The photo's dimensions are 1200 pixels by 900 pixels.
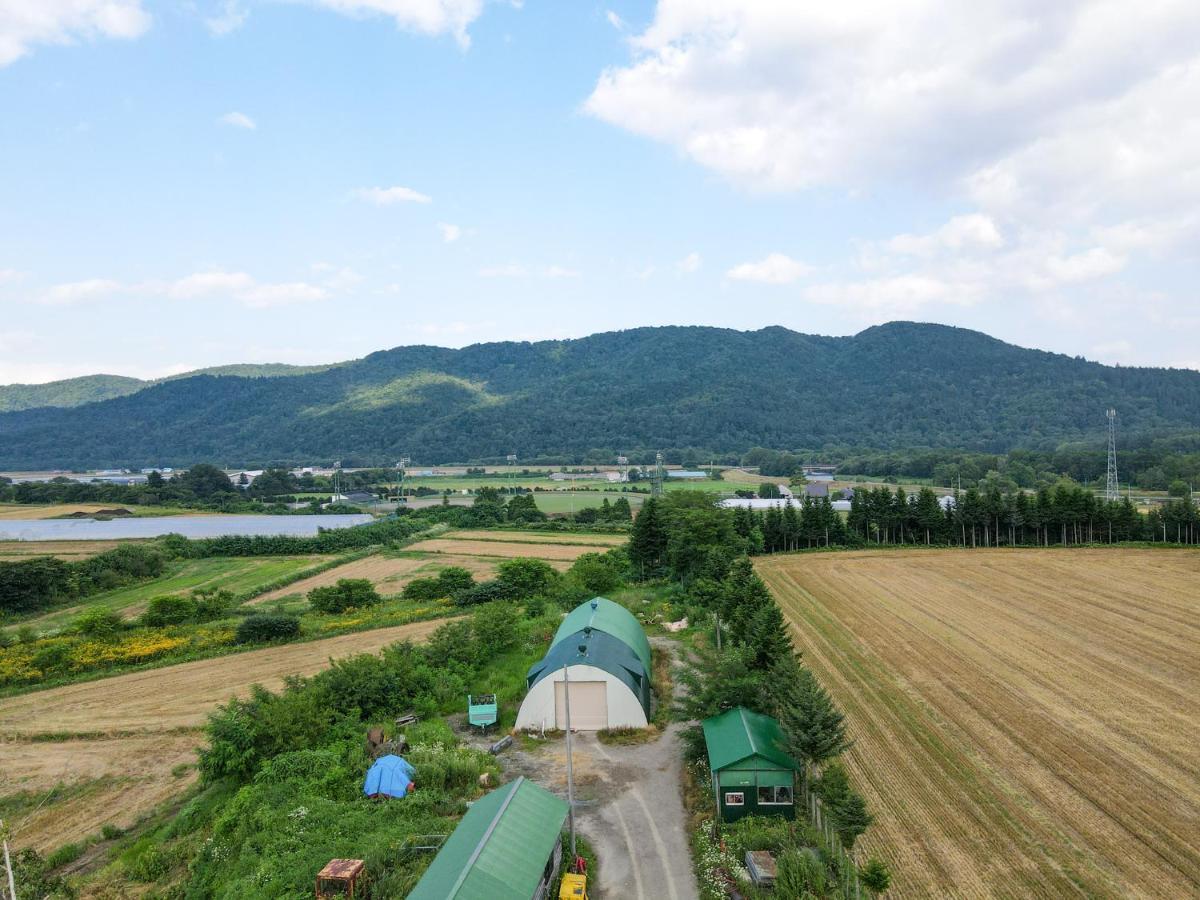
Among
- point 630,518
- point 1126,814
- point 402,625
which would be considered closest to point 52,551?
point 402,625

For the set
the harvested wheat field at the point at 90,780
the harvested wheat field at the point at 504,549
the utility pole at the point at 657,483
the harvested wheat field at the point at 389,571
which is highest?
the utility pole at the point at 657,483

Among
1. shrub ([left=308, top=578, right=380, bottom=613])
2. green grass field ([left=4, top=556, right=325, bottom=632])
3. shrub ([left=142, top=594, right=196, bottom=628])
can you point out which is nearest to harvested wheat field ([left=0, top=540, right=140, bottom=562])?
green grass field ([left=4, top=556, right=325, bottom=632])

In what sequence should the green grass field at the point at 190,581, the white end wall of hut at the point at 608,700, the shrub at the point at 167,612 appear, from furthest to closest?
the green grass field at the point at 190,581 < the shrub at the point at 167,612 < the white end wall of hut at the point at 608,700

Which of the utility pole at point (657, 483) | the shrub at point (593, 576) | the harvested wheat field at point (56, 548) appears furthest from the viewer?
the utility pole at point (657, 483)

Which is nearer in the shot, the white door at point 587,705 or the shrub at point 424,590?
the white door at point 587,705

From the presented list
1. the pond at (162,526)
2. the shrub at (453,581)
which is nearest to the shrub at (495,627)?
the shrub at (453,581)

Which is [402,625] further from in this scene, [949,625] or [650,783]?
[949,625]

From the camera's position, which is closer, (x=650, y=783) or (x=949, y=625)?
(x=650, y=783)

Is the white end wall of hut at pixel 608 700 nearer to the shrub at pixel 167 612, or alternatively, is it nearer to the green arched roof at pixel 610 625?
the green arched roof at pixel 610 625
